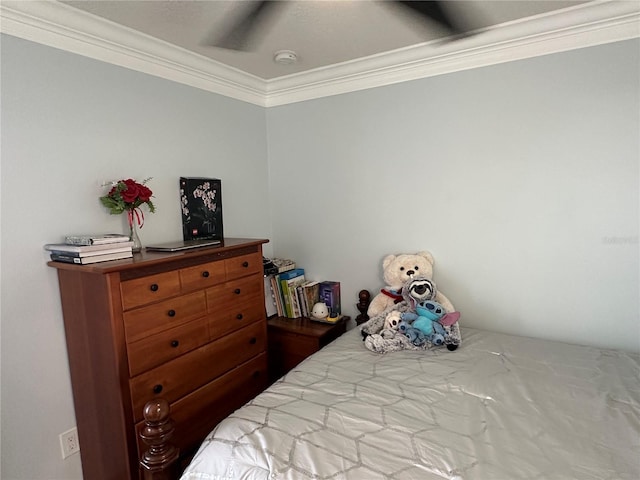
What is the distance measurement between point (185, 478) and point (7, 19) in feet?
6.38

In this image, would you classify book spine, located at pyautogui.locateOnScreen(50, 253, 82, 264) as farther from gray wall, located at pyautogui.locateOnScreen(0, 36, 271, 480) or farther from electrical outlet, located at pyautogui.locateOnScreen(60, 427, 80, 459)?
electrical outlet, located at pyautogui.locateOnScreen(60, 427, 80, 459)

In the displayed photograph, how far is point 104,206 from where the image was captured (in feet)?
6.37

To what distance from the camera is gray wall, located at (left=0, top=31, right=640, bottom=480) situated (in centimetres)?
170

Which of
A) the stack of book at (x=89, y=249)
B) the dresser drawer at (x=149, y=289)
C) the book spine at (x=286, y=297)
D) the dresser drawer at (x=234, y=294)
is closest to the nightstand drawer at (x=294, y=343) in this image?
the book spine at (x=286, y=297)

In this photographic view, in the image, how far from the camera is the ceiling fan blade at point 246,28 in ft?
5.70

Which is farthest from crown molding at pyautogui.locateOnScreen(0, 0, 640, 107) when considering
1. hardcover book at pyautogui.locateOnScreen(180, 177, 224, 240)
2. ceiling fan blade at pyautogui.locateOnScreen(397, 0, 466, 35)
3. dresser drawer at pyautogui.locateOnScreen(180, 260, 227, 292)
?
dresser drawer at pyautogui.locateOnScreen(180, 260, 227, 292)

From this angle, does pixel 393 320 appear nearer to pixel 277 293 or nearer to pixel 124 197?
pixel 277 293

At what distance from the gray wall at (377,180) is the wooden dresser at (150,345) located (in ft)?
0.61

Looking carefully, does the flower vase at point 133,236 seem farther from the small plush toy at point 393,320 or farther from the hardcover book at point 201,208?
the small plush toy at point 393,320

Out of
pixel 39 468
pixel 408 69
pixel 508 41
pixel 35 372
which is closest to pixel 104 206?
pixel 35 372

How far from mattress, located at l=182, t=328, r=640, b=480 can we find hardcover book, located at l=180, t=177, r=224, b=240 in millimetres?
1109

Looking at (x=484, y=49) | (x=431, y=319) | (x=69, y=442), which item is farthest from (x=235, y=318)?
(x=484, y=49)

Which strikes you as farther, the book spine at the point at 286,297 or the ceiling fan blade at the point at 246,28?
the book spine at the point at 286,297

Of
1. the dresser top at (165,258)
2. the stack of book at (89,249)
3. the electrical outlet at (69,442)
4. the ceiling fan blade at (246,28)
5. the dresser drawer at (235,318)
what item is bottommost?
the electrical outlet at (69,442)
